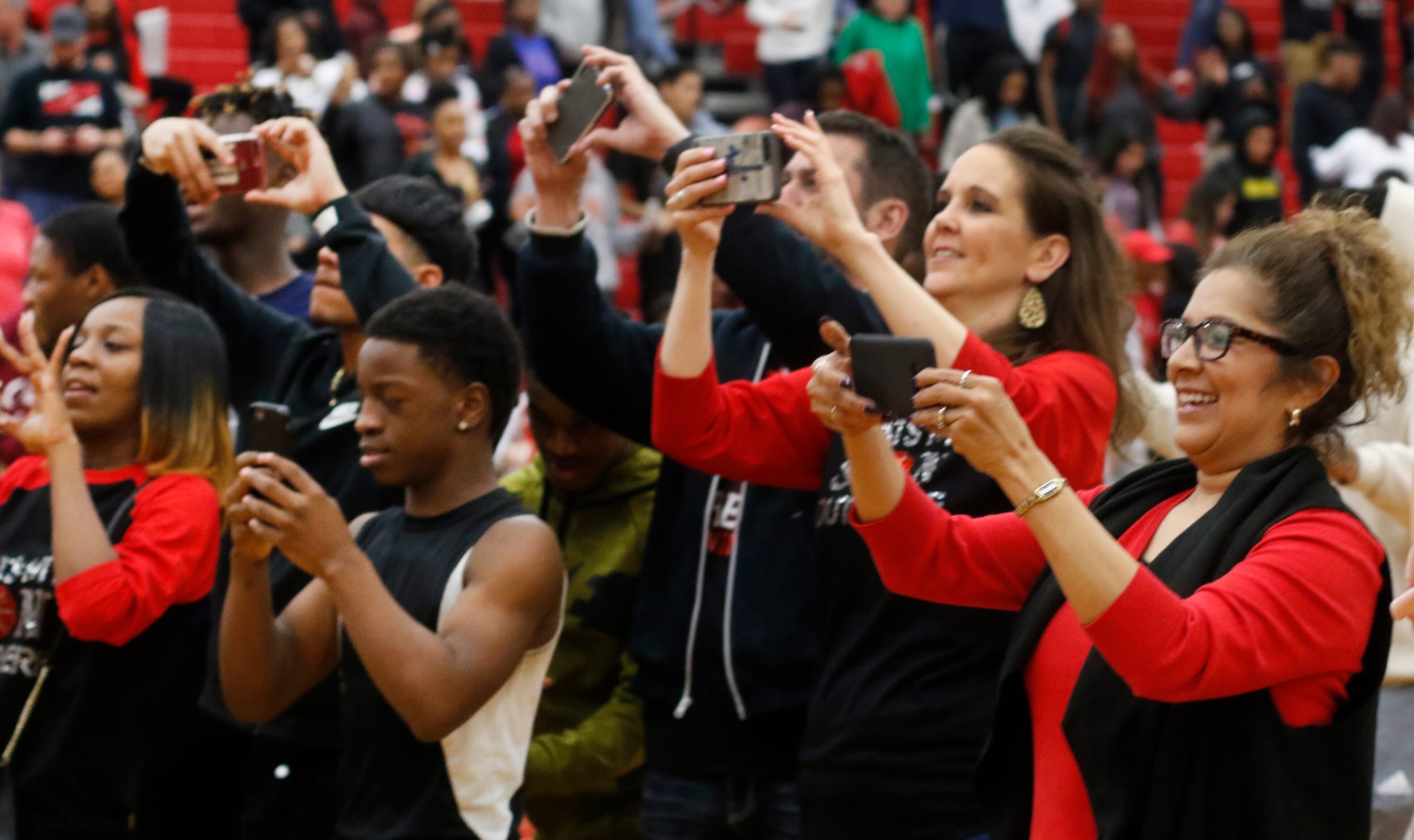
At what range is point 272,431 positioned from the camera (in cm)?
257

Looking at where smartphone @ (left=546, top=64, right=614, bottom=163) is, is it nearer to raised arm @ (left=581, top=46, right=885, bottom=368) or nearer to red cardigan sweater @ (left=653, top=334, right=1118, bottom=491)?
raised arm @ (left=581, top=46, right=885, bottom=368)

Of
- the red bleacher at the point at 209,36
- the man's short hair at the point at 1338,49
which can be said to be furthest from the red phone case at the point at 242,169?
the man's short hair at the point at 1338,49

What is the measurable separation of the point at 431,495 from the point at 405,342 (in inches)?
10.8

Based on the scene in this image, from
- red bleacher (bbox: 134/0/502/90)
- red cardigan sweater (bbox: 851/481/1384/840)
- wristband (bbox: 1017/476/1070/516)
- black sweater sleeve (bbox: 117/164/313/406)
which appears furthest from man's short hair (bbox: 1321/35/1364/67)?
wristband (bbox: 1017/476/1070/516)

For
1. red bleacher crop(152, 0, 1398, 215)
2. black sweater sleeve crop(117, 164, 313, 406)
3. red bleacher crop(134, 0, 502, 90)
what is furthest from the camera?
red bleacher crop(152, 0, 1398, 215)

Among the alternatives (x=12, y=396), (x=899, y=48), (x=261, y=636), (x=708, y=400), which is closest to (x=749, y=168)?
(x=708, y=400)

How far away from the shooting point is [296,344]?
3600mm

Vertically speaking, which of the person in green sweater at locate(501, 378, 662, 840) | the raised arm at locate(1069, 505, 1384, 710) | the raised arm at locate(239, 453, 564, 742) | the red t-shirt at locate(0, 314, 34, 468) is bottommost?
the red t-shirt at locate(0, 314, 34, 468)

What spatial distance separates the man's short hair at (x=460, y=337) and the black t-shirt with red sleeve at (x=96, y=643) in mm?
603

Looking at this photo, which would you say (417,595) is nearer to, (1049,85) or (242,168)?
(242,168)

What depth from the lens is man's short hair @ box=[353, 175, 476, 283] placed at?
3.72 meters

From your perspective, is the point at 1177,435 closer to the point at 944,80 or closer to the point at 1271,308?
the point at 1271,308

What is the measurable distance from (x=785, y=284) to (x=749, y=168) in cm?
31

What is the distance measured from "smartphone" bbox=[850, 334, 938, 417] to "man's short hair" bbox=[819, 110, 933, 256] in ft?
3.90
